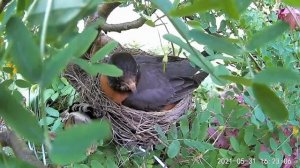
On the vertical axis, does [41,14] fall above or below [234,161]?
above

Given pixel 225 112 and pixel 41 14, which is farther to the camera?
pixel 225 112

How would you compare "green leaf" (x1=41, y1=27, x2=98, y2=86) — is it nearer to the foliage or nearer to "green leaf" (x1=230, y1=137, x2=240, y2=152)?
the foliage

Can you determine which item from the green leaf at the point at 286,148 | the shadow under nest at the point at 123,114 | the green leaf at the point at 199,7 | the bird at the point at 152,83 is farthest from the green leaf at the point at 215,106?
the green leaf at the point at 199,7

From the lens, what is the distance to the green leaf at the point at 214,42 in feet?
0.75

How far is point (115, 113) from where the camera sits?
45.0 inches

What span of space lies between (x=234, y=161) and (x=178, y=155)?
9cm

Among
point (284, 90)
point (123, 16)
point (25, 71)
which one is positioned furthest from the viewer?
point (123, 16)

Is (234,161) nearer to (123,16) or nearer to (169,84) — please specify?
(169,84)

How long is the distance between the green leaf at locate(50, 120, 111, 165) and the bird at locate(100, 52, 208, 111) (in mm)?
981

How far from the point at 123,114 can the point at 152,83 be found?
0.50ft

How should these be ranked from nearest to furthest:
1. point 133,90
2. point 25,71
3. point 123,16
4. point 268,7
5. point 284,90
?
point 25,71
point 284,90
point 268,7
point 133,90
point 123,16

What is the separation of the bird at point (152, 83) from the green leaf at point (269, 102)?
0.97 m

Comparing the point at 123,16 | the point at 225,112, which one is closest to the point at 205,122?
the point at 225,112

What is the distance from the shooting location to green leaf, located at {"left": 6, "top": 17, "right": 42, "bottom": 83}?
18cm
